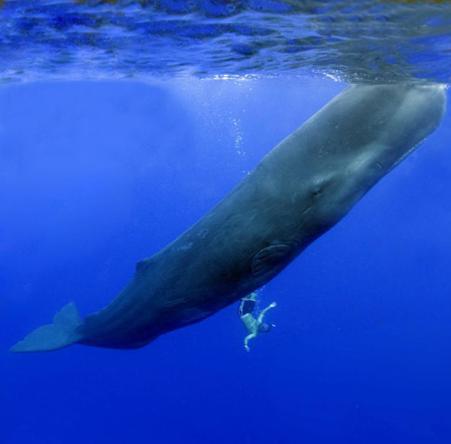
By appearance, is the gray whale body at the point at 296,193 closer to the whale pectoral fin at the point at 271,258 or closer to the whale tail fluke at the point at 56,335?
the whale pectoral fin at the point at 271,258

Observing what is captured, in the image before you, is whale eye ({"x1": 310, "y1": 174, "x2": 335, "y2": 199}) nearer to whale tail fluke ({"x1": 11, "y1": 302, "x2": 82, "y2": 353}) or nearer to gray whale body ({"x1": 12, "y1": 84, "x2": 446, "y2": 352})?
gray whale body ({"x1": 12, "y1": 84, "x2": 446, "y2": 352})

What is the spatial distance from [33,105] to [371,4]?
A: 3591 centimetres

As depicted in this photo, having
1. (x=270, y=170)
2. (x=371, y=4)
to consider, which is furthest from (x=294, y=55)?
(x=270, y=170)

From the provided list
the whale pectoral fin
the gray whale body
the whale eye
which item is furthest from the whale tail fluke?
the whale eye

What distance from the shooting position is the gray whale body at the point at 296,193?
5.16m

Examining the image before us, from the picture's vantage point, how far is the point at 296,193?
523 cm

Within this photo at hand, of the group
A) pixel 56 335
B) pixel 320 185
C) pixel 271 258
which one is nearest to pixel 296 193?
pixel 320 185

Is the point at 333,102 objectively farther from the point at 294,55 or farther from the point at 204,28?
the point at 294,55

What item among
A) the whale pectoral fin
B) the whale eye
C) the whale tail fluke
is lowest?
the whale pectoral fin

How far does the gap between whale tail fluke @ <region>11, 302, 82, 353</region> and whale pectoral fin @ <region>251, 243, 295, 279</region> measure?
3516mm

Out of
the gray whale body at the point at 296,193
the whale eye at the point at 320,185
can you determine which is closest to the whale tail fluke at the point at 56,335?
the gray whale body at the point at 296,193

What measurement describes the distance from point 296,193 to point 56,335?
16.0 feet

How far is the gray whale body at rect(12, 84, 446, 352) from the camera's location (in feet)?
16.9

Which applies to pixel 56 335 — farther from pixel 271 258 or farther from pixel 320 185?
pixel 320 185
